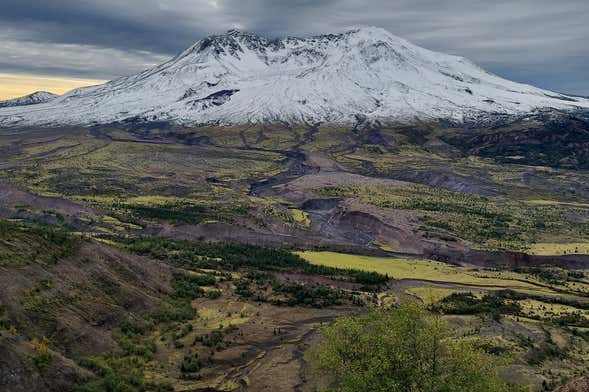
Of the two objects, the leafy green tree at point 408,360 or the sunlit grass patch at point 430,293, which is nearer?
the leafy green tree at point 408,360

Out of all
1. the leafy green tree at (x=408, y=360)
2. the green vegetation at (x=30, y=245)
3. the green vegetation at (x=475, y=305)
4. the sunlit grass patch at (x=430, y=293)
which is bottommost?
the sunlit grass patch at (x=430, y=293)

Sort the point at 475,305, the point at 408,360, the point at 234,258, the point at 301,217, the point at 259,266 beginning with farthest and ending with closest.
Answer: the point at 301,217 → the point at 234,258 → the point at 259,266 → the point at 475,305 → the point at 408,360

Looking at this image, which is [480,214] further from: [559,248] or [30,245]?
[30,245]

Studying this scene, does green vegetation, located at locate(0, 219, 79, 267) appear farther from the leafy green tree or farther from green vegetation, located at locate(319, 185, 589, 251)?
green vegetation, located at locate(319, 185, 589, 251)

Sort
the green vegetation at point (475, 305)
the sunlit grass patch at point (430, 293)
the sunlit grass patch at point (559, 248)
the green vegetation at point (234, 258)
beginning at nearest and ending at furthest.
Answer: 1. the green vegetation at point (475, 305)
2. the sunlit grass patch at point (430, 293)
3. the green vegetation at point (234, 258)
4. the sunlit grass patch at point (559, 248)

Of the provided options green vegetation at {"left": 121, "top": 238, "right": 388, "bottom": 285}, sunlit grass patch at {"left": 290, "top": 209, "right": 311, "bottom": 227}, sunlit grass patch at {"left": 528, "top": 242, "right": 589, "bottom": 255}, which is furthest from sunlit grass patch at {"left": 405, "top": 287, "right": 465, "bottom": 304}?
sunlit grass patch at {"left": 290, "top": 209, "right": 311, "bottom": 227}

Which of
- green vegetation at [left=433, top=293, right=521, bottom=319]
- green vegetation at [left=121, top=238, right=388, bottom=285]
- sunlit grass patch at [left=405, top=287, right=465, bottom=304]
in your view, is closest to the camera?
green vegetation at [left=433, top=293, right=521, bottom=319]

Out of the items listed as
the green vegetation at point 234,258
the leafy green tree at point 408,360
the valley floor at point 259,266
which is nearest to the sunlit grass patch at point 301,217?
the valley floor at point 259,266

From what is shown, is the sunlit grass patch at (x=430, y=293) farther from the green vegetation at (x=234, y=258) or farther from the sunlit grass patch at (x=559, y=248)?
the sunlit grass patch at (x=559, y=248)

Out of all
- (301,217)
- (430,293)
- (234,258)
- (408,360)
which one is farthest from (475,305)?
(301,217)
